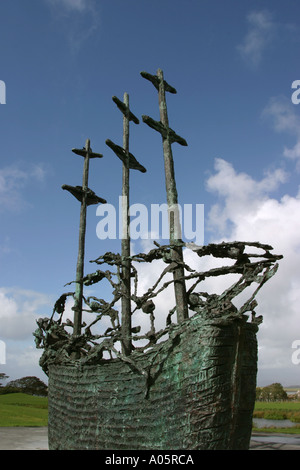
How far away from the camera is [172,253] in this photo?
6922mm

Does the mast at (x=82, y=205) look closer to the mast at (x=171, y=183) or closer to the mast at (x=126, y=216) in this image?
the mast at (x=126, y=216)

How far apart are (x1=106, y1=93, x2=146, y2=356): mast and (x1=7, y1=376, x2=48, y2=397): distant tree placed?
21171 mm

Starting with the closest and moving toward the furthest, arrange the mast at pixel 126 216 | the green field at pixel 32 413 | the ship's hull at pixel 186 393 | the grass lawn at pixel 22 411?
the ship's hull at pixel 186 393 → the mast at pixel 126 216 → the green field at pixel 32 413 → the grass lawn at pixel 22 411

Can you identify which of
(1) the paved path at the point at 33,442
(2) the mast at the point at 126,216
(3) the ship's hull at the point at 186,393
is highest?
(2) the mast at the point at 126,216

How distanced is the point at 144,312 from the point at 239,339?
2252 mm

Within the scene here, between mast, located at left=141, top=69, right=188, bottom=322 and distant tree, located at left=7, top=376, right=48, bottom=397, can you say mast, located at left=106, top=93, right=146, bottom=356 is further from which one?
distant tree, located at left=7, top=376, right=48, bottom=397

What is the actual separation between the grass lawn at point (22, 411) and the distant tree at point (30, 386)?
1.69m

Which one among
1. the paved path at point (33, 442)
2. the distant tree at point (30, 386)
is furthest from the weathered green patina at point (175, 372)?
the distant tree at point (30, 386)

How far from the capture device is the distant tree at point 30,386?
26.0 meters

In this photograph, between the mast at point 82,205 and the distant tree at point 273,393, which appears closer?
the mast at point 82,205

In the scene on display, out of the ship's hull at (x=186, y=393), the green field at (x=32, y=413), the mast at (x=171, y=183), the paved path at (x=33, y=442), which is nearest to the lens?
the ship's hull at (x=186, y=393)

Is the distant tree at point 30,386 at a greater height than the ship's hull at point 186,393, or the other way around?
Answer: the ship's hull at point 186,393

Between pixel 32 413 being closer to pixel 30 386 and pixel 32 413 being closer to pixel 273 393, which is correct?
pixel 30 386
